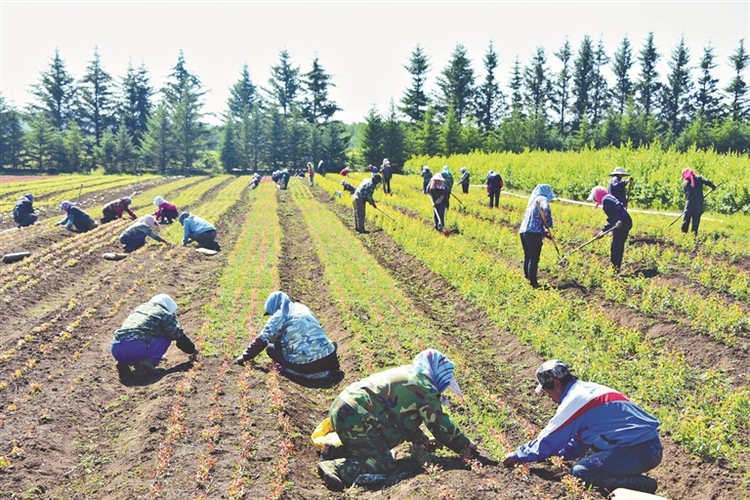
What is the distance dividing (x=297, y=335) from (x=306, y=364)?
0.43m

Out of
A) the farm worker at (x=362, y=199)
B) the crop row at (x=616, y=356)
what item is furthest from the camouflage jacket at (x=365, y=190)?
the crop row at (x=616, y=356)

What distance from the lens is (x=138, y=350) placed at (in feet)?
27.1

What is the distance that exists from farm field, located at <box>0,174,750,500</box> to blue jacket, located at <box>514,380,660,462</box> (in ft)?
1.20

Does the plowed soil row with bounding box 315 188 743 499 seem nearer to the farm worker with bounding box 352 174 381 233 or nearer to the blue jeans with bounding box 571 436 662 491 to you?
the blue jeans with bounding box 571 436 662 491

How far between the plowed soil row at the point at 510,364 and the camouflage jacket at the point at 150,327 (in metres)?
4.23

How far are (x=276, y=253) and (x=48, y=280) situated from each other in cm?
551

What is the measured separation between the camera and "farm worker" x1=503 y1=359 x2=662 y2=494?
4879 mm

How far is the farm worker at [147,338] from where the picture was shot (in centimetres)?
817

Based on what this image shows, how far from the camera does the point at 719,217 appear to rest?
1923 centimetres

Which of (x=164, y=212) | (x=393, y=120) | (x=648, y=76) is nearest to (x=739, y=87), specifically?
(x=648, y=76)

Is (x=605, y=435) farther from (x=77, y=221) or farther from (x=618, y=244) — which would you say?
(x=77, y=221)

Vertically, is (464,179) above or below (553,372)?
above

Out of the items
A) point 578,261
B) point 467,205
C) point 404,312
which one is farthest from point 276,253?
point 467,205

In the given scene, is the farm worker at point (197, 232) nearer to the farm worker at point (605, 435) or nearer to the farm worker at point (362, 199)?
the farm worker at point (362, 199)
